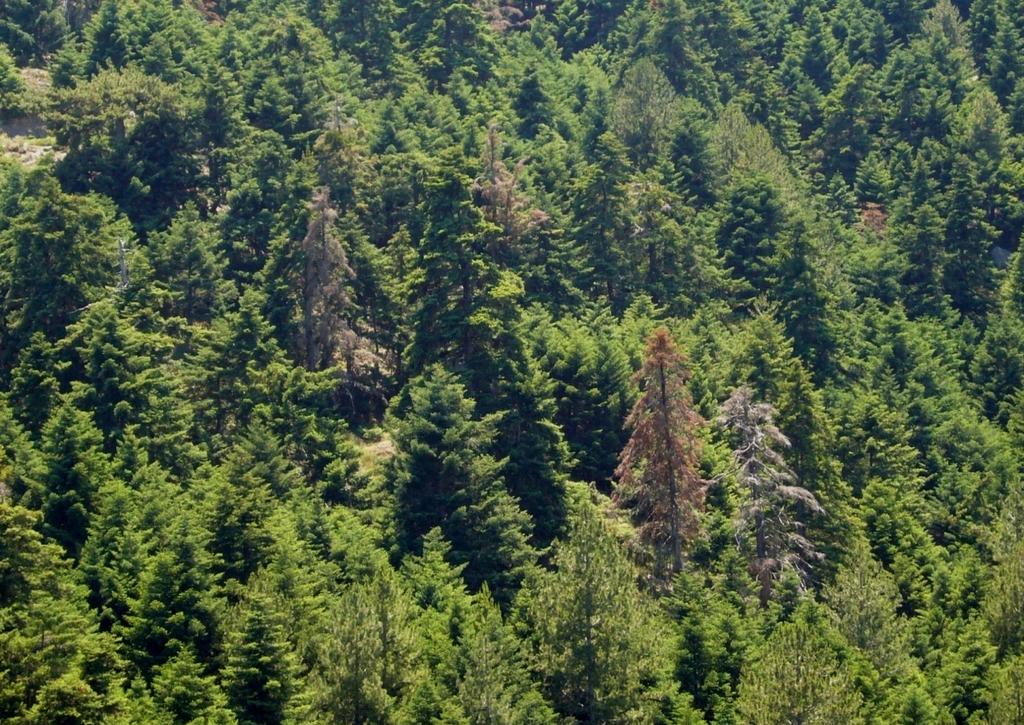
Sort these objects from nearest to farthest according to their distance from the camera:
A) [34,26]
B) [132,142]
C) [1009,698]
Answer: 1. [1009,698]
2. [132,142]
3. [34,26]

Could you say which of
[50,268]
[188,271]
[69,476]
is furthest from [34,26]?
[69,476]

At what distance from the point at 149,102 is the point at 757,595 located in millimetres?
49293

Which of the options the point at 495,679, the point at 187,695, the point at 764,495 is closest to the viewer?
the point at 187,695

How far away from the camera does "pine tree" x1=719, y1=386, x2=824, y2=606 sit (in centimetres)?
5772

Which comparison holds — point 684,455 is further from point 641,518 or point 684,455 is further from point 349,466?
point 349,466

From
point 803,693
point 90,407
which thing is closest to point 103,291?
point 90,407

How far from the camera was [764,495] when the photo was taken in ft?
195

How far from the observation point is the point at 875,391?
74.4 meters

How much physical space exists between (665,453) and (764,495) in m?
5.33

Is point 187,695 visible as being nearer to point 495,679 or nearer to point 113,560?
point 113,560

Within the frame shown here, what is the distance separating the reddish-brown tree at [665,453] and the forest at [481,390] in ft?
0.67

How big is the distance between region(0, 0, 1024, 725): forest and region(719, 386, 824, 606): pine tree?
222mm

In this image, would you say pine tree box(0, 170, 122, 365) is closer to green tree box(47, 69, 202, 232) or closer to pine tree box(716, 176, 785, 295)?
green tree box(47, 69, 202, 232)

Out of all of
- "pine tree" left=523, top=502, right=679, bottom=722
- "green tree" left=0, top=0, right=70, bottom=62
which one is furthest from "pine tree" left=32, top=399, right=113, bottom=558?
"green tree" left=0, top=0, right=70, bottom=62
